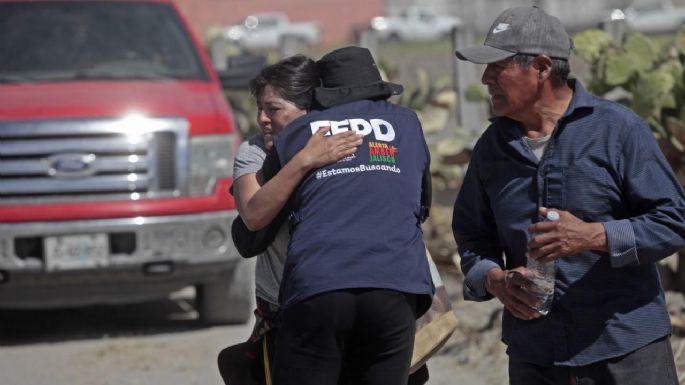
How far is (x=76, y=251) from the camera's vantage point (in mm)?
7551

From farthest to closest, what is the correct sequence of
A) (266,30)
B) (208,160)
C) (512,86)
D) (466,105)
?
(266,30), (466,105), (208,160), (512,86)

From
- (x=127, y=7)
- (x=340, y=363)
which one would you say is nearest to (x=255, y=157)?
(x=340, y=363)

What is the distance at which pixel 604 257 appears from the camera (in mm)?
3662

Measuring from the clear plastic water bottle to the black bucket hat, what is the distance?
76cm

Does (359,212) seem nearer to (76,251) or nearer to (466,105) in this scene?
(76,251)

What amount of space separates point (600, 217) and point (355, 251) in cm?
70

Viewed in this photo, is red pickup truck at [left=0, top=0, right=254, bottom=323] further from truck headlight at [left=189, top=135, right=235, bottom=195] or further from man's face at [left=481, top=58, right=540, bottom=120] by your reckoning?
man's face at [left=481, top=58, right=540, bottom=120]

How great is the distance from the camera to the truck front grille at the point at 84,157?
765cm

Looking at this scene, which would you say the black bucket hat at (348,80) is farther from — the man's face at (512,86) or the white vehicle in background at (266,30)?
the white vehicle in background at (266,30)

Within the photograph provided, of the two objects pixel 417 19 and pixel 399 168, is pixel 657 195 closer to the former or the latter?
pixel 399 168

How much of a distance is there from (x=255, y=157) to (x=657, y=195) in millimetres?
1261

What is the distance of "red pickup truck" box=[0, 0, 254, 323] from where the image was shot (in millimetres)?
7570

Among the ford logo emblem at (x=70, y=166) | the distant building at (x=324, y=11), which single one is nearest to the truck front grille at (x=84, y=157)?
the ford logo emblem at (x=70, y=166)

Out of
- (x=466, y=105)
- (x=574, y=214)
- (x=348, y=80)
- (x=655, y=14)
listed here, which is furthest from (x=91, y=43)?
(x=655, y=14)
